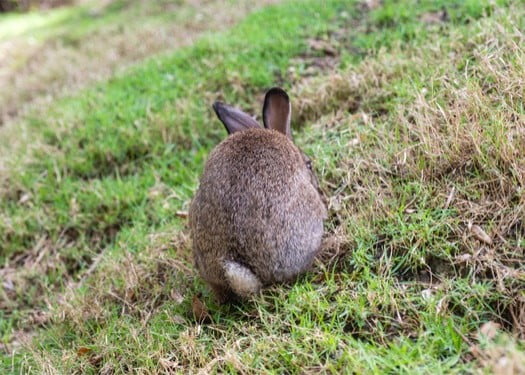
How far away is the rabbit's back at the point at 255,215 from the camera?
3178mm

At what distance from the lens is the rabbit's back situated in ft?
10.4

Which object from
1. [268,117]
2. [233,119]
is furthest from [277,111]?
[233,119]

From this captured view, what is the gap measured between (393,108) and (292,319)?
86.2 inches

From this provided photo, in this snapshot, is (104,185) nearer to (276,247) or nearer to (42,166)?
(42,166)

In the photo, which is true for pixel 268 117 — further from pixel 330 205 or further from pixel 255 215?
pixel 255 215

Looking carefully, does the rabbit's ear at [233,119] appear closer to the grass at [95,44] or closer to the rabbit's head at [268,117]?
the rabbit's head at [268,117]

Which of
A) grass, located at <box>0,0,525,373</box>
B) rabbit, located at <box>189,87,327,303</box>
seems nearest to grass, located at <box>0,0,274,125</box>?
grass, located at <box>0,0,525,373</box>

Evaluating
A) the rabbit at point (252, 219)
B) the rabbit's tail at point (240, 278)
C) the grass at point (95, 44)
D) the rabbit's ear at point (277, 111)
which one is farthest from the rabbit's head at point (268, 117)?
the grass at point (95, 44)

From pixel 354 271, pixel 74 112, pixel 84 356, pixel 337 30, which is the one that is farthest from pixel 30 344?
pixel 337 30

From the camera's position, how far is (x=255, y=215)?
3186mm

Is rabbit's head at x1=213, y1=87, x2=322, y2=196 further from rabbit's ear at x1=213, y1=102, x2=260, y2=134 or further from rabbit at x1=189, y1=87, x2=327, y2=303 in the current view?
rabbit at x1=189, y1=87, x2=327, y2=303

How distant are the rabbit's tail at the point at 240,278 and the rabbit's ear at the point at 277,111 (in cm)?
122

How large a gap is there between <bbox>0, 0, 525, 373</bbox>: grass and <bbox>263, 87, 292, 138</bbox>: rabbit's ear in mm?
504

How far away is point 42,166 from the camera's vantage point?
5.75m
